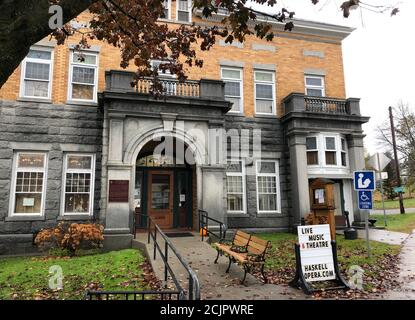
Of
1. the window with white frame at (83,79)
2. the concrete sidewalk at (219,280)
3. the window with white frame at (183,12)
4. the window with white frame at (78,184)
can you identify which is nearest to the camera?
the concrete sidewalk at (219,280)

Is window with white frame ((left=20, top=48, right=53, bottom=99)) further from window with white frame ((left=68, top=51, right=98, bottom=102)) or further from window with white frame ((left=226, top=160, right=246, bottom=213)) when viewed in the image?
window with white frame ((left=226, top=160, right=246, bottom=213))

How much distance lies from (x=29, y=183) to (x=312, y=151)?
13405 mm

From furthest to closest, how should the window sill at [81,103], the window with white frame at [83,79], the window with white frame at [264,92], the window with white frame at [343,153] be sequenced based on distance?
the window with white frame at [343,153], the window with white frame at [264,92], the window with white frame at [83,79], the window sill at [81,103]

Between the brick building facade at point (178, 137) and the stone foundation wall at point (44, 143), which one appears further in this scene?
the brick building facade at point (178, 137)

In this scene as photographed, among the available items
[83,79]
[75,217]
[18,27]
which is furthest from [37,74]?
[18,27]

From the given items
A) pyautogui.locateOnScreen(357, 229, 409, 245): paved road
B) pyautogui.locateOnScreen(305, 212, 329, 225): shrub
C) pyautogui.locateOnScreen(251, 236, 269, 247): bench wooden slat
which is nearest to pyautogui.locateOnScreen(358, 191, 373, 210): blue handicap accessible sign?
pyautogui.locateOnScreen(305, 212, 329, 225): shrub

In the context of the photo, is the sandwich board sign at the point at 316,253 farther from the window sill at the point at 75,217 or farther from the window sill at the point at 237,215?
the window sill at the point at 75,217

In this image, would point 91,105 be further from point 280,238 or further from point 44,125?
point 280,238

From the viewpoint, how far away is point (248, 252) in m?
8.49

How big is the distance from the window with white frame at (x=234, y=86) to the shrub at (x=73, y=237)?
9.06 metres

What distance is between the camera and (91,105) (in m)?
13.9

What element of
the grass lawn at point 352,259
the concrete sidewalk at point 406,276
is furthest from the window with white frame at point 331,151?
the concrete sidewalk at point 406,276

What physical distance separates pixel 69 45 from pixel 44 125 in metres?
3.87

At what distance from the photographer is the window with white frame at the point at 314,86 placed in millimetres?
18094
